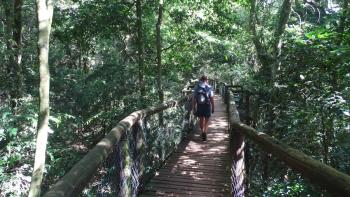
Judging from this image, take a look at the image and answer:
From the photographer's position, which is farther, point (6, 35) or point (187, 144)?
point (6, 35)

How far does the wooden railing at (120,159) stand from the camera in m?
1.75

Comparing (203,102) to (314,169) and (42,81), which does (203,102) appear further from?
(314,169)

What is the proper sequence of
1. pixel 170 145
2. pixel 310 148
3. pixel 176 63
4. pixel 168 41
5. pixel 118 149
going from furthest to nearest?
pixel 168 41
pixel 176 63
pixel 170 145
pixel 310 148
pixel 118 149

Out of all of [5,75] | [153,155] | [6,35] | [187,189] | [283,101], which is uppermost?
[6,35]

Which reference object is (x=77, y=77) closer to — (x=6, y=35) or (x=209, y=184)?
(x=6, y=35)

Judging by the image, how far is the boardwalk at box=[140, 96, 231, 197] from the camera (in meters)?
5.04

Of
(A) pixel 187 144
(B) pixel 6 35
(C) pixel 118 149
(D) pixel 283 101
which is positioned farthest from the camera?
(B) pixel 6 35

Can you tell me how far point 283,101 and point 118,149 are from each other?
4.00m

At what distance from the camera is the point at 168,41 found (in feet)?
50.2

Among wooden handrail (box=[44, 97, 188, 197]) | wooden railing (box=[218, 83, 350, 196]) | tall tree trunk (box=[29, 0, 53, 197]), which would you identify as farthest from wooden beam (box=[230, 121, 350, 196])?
tall tree trunk (box=[29, 0, 53, 197])

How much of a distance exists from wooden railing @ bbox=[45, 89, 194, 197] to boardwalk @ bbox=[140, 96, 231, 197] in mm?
276

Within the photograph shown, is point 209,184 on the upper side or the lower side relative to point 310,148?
lower

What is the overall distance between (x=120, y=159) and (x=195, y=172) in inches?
105

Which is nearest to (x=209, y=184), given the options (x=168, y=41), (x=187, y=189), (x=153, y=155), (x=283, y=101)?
(x=187, y=189)
